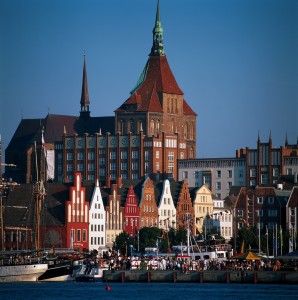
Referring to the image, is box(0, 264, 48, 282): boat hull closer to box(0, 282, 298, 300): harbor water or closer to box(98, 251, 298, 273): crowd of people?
box(0, 282, 298, 300): harbor water

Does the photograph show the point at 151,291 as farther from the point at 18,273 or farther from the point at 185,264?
the point at 18,273

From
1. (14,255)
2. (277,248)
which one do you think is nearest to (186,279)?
(14,255)

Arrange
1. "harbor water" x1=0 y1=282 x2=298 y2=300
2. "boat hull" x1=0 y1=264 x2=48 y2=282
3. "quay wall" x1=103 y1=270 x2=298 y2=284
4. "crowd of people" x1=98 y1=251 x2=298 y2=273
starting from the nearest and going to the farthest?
"harbor water" x1=0 y1=282 x2=298 y2=300 → "quay wall" x1=103 y1=270 x2=298 y2=284 → "crowd of people" x1=98 y1=251 x2=298 y2=273 → "boat hull" x1=0 y1=264 x2=48 y2=282

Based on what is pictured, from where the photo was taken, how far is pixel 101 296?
136000 millimetres

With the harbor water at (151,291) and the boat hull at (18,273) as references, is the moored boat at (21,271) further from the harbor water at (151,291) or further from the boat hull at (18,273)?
the harbor water at (151,291)

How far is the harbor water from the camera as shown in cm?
13462

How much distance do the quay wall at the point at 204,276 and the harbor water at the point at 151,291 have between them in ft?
2.16

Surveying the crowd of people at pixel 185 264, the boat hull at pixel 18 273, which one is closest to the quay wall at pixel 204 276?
the crowd of people at pixel 185 264

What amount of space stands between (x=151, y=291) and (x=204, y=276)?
31.1 feet

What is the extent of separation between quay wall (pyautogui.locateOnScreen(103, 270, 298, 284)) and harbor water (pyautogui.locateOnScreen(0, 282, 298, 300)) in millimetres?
660

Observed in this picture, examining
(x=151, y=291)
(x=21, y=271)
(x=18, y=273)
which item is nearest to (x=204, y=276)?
(x=151, y=291)

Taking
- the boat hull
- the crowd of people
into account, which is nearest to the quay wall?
the crowd of people

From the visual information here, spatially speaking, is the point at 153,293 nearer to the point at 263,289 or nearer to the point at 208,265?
the point at 263,289

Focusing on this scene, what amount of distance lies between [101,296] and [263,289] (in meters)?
13.9
